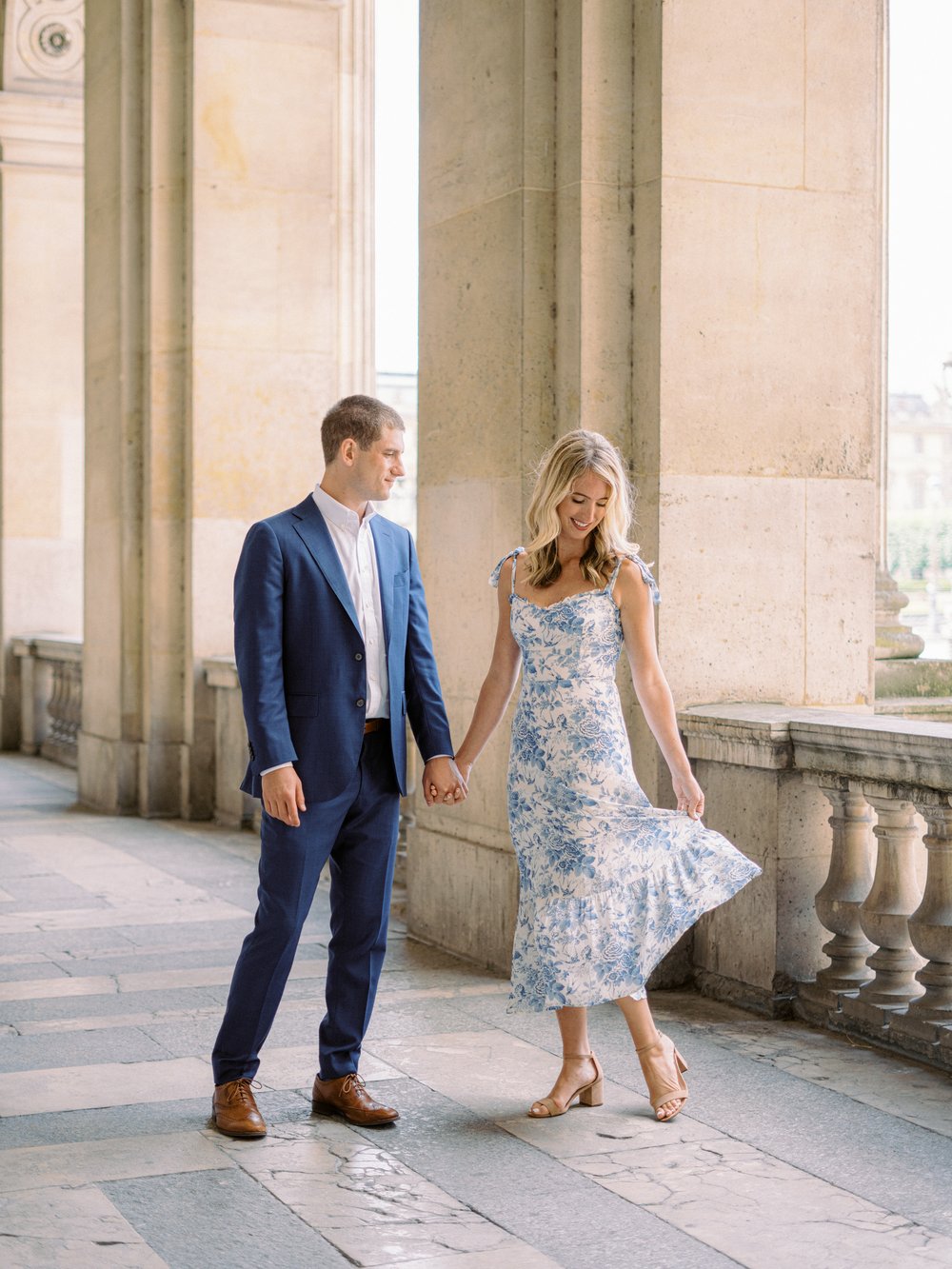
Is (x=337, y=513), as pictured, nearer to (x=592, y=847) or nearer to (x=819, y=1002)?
(x=592, y=847)

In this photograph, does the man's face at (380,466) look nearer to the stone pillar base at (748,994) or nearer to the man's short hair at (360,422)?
the man's short hair at (360,422)

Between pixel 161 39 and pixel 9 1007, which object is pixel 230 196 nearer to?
pixel 161 39

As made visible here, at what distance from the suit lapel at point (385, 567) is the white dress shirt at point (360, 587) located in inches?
0.8

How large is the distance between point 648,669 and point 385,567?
0.70 meters

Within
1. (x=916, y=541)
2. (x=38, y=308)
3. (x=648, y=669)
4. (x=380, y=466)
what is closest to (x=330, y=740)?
(x=380, y=466)

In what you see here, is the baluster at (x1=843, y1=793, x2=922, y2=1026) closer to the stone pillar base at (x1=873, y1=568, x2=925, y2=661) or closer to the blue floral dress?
the blue floral dress

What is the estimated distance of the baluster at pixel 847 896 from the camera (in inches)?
201

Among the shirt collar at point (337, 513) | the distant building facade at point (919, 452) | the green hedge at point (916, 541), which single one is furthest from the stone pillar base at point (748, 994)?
the distant building facade at point (919, 452)

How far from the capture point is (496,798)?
602 cm

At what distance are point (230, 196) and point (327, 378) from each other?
1206 mm

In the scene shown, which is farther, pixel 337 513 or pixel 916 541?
pixel 916 541

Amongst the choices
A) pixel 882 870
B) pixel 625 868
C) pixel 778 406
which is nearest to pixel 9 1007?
pixel 625 868

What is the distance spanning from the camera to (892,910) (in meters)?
4.91

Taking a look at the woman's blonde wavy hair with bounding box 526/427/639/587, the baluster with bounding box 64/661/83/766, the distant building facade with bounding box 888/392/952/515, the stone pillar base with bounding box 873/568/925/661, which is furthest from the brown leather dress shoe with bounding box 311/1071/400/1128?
the baluster with bounding box 64/661/83/766
